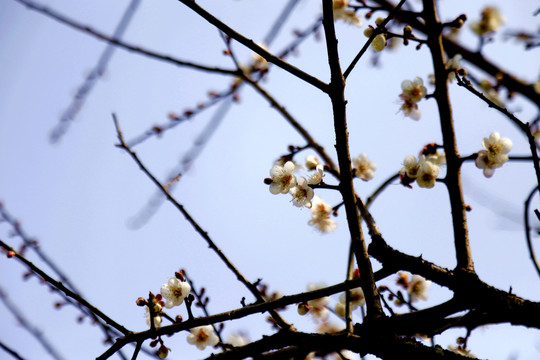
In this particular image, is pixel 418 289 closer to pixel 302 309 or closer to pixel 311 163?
pixel 302 309

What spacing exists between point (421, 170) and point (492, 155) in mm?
378

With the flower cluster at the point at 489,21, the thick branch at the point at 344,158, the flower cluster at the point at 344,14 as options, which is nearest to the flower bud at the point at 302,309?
the thick branch at the point at 344,158

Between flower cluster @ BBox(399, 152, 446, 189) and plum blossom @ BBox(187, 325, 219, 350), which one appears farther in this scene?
plum blossom @ BBox(187, 325, 219, 350)

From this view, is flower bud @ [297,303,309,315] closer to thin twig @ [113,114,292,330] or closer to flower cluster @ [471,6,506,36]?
thin twig @ [113,114,292,330]

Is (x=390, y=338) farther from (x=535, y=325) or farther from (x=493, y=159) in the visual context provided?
(x=493, y=159)

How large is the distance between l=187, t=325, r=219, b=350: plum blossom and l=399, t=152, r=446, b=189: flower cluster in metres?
1.44

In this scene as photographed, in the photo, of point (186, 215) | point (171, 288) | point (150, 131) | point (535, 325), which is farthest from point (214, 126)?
point (535, 325)

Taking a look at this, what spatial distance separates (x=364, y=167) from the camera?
321 centimetres

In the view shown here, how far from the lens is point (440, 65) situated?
232 cm

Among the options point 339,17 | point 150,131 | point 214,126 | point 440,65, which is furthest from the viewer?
point 339,17

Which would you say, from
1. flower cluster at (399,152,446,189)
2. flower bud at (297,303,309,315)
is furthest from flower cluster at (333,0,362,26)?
flower bud at (297,303,309,315)

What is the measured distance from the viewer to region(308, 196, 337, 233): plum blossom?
2.88m

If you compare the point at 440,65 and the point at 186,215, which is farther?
the point at 440,65

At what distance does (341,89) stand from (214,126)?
1.36 m
